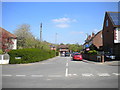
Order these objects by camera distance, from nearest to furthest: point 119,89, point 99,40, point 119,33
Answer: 1. point 119,89
2. point 119,33
3. point 99,40

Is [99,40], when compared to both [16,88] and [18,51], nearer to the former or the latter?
[18,51]

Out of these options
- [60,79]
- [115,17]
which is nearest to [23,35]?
[115,17]

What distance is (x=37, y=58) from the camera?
27.6 meters

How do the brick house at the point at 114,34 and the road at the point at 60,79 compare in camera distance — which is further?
the brick house at the point at 114,34

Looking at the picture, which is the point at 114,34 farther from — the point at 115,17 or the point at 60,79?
the point at 60,79

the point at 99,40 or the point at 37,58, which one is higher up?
the point at 99,40

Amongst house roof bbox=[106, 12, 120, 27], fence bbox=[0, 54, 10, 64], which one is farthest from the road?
house roof bbox=[106, 12, 120, 27]

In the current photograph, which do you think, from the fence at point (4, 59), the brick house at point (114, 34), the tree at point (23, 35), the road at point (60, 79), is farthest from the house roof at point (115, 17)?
the tree at point (23, 35)

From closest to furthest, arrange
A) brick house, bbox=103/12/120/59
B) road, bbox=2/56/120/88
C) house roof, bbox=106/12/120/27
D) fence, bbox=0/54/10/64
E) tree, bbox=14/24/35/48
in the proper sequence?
1. road, bbox=2/56/120/88
2. fence, bbox=0/54/10/64
3. brick house, bbox=103/12/120/59
4. house roof, bbox=106/12/120/27
5. tree, bbox=14/24/35/48

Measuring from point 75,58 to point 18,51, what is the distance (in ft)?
43.8

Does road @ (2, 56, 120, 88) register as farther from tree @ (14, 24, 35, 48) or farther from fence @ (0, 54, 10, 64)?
tree @ (14, 24, 35, 48)

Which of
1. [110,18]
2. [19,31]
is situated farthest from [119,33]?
[19,31]

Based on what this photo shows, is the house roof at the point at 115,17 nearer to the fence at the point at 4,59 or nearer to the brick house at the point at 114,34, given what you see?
the brick house at the point at 114,34

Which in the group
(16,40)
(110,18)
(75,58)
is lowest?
(75,58)
